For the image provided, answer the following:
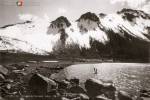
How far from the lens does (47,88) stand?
820cm

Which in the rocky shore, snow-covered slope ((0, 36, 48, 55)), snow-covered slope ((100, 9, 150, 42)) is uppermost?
snow-covered slope ((100, 9, 150, 42))

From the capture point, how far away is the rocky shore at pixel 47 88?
788 cm

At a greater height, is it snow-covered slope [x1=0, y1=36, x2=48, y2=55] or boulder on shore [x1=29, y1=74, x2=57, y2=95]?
snow-covered slope [x1=0, y1=36, x2=48, y2=55]

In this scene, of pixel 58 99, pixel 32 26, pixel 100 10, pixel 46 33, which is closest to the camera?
pixel 58 99

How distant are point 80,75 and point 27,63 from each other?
5.28 feet

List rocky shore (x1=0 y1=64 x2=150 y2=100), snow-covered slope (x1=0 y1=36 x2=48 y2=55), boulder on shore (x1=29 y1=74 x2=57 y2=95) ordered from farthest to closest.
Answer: snow-covered slope (x1=0 y1=36 x2=48 y2=55) → boulder on shore (x1=29 y1=74 x2=57 y2=95) → rocky shore (x1=0 y1=64 x2=150 y2=100)

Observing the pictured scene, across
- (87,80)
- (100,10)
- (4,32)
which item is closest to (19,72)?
(4,32)

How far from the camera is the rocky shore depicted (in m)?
7.88

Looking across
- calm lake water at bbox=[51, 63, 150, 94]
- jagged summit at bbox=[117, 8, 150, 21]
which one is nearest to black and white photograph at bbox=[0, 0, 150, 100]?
calm lake water at bbox=[51, 63, 150, 94]

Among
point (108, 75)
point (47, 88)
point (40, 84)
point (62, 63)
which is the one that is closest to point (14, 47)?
point (62, 63)

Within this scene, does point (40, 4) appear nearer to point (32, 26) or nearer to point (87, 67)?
point (32, 26)

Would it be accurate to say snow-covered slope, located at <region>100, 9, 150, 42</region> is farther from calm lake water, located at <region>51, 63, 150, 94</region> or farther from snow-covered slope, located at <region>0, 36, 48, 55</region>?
snow-covered slope, located at <region>0, 36, 48, 55</region>

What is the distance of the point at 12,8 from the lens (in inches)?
336

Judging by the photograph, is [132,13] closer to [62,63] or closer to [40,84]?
[62,63]
